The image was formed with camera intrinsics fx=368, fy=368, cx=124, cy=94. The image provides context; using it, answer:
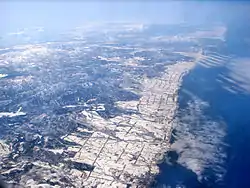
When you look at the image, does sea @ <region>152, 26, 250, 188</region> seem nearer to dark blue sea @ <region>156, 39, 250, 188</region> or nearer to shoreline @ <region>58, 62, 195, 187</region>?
dark blue sea @ <region>156, 39, 250, 188</region>

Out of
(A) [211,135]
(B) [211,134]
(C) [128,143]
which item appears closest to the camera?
(C) [128,143]

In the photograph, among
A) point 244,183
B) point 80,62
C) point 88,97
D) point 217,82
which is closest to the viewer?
point 244,183

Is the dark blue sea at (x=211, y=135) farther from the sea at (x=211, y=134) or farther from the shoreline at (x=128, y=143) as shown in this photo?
the shoreline at (x=128, y=143)

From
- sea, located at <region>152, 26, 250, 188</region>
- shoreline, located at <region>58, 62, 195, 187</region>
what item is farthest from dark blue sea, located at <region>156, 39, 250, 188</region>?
shoreline, located at <region>58, 62, 195, 187</region>

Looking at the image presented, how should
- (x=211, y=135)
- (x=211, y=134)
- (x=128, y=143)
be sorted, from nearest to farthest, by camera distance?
(x=128, y=143), (x=211, y=135), (x=211, y=134)

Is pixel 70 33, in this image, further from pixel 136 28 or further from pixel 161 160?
pixel 161 160

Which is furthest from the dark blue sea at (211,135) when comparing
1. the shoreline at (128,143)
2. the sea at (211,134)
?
the shoreline at (128,143)

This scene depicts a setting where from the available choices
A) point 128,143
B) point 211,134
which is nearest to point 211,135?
point 211,134

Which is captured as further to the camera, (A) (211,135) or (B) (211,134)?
(B) (211,134)

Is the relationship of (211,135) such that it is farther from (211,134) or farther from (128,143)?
(128,143)

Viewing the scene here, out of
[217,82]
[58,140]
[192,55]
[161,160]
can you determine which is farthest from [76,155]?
[192,55]

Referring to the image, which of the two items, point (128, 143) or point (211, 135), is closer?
point (128, 143)
